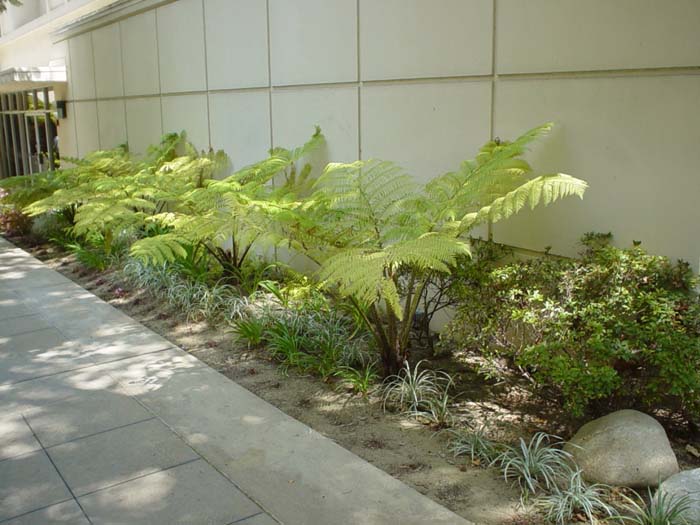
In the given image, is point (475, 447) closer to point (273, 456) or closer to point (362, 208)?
point (273, 456)

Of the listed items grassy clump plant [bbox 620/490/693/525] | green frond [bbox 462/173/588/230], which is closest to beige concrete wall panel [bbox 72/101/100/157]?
green frond [bbox 462/173/588/230]

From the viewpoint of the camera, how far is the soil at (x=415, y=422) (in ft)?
12.7

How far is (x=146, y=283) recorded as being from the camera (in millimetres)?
8516

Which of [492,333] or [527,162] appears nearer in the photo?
[492,333]

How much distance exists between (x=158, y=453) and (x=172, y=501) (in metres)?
0.62

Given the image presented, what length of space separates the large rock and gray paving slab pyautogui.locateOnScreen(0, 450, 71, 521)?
291 centimetres

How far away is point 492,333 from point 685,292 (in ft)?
3.99

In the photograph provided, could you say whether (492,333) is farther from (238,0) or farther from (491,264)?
(238,0)

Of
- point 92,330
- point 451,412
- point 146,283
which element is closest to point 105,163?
point 146,283

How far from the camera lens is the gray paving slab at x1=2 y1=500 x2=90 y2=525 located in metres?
3.67

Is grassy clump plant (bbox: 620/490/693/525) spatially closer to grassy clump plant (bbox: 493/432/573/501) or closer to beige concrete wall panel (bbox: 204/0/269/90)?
grassy clump plant (bbox: 493/432/573/501)

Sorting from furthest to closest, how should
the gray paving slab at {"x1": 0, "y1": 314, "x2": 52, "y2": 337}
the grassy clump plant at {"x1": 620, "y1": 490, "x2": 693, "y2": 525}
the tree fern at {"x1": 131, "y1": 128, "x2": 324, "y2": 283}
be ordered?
the gray paving slab at {"x1": 0, "y1": 314, "x2": 52, "y2": 337} → the tree fern at {"x1": 131, "y1": 128, "x2": 324, "y2": 283} → the grassy clump plant at {"x1": 620, "y1": 490, "x2": 693, "y2": 525}

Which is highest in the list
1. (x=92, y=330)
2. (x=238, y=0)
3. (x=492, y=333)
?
(x=238, y=0)

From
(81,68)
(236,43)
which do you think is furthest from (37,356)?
(81,68)
